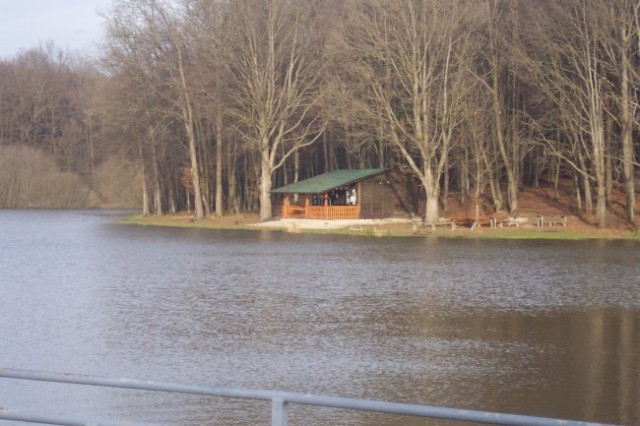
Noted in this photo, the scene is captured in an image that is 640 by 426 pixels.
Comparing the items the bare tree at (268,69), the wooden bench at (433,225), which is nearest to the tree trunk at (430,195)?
the wooden bench at (433,225)

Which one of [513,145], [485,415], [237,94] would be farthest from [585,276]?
[237,94]

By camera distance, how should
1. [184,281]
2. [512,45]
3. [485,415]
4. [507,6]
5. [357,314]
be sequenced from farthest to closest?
[507,6] < [512,45] < [184,281] < [357,314] < [485,415]

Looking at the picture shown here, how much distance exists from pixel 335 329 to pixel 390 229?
32340mm

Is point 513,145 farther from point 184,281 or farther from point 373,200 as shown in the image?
point 184,281

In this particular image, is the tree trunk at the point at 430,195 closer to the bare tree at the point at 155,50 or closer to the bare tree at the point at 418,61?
the bare tree at the point at 418,61

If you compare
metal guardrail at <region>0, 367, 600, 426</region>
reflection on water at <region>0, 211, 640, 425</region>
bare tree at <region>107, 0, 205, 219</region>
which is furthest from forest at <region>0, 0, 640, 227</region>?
metal guardrail at <region>0, 367, 600, 426</region>

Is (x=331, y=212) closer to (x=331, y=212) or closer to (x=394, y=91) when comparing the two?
(x=331, y=212)

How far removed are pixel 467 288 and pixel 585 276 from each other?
512 cm

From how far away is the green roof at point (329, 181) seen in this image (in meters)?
58.8

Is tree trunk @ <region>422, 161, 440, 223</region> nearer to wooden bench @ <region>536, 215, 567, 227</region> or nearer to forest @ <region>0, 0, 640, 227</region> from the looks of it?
forest @ <region>0, 0, 640, 227</region>

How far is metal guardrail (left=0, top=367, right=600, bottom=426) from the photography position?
15.9 feet

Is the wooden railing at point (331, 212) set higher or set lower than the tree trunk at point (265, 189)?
lower

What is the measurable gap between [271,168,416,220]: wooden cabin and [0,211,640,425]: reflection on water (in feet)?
73.6

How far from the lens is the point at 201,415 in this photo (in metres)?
12.5
